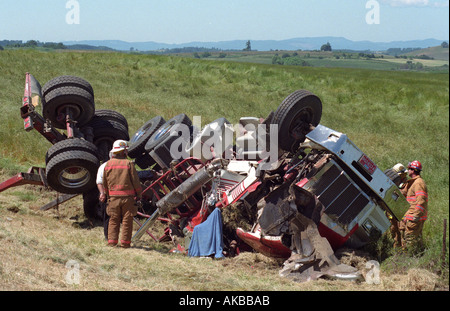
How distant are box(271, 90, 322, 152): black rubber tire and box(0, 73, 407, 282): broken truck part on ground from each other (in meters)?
0.01

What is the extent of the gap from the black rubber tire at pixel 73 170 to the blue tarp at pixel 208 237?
1.91 meters

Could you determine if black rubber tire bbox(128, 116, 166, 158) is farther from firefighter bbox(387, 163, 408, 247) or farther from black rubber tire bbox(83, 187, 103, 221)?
firefighter bbox(387, 163, 408, 247)

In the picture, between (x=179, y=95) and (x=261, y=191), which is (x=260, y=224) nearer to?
(x=261, y=191)

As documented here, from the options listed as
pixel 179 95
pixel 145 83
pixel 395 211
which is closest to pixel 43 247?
pixel 395 211

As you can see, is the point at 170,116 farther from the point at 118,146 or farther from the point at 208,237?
the point at 208,237

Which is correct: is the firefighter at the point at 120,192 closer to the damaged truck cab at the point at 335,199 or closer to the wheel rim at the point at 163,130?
the damaged truck cab at the point at 335,199

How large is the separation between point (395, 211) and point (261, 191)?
173 cm

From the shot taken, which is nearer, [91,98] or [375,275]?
[375,275]

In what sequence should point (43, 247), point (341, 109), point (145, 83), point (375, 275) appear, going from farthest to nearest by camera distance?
point (145, 83)
point (341, 109)
point (43, 247)
point (375, 275)

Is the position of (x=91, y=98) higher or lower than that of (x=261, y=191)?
higher

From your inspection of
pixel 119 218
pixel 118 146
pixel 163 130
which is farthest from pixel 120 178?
pixel 163 130

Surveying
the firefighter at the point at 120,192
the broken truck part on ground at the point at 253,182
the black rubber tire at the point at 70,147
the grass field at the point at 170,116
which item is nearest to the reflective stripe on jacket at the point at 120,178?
the firefighter at the point at 120,192

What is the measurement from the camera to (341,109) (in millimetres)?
25562

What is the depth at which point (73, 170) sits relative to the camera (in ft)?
27.3
